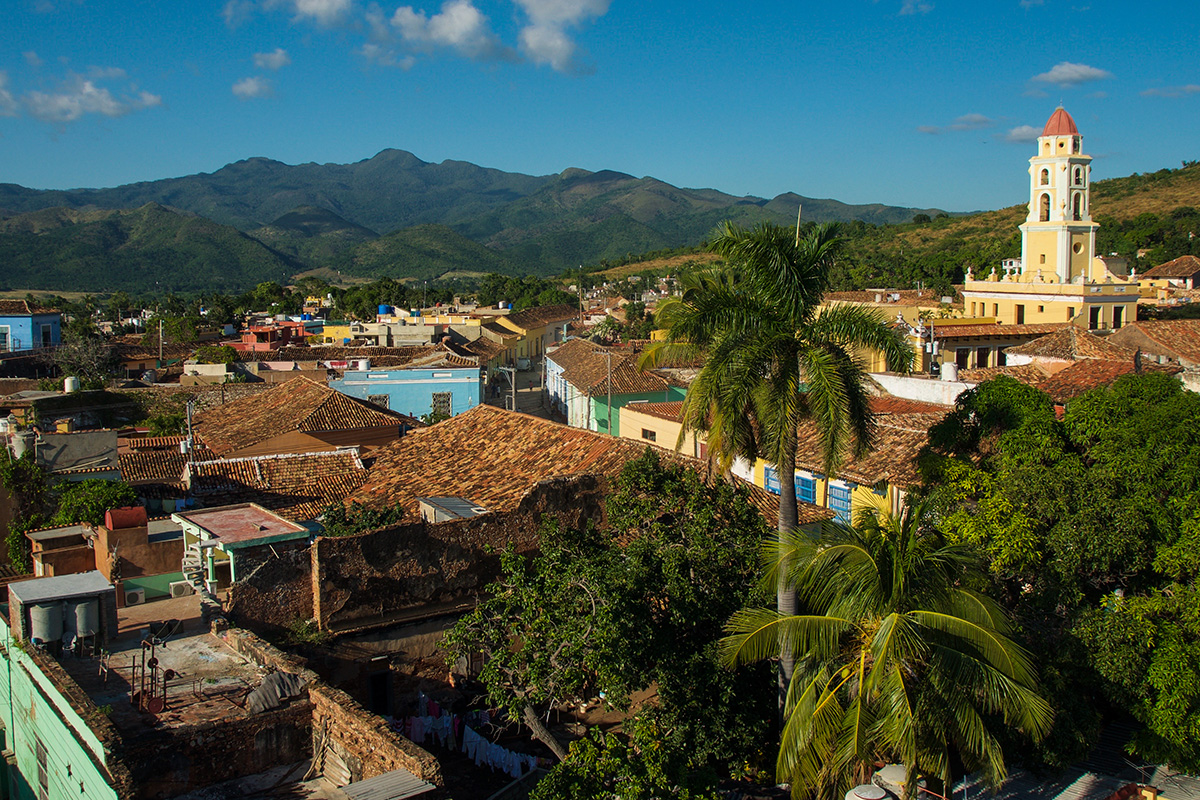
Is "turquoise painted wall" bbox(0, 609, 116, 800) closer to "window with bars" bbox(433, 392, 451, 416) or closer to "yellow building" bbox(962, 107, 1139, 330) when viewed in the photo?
"window with bars" bbox(433, 392, 451, 416)

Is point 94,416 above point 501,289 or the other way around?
the other way around

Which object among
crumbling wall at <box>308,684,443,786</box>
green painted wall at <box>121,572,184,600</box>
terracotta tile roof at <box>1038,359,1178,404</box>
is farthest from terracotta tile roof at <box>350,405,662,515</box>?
terracotta tile roof at <box>1038,359,1178,404</box>

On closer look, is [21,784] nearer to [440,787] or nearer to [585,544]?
[440,787]

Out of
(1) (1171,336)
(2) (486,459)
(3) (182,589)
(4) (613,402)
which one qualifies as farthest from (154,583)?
(1) (1171,336)

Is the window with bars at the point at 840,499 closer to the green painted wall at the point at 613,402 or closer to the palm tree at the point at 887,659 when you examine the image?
the palm tree at the point at 887,659

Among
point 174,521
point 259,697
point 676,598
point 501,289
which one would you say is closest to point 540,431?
point 174,521

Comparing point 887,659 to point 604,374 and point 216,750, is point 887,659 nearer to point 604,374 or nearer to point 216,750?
point 216,750
